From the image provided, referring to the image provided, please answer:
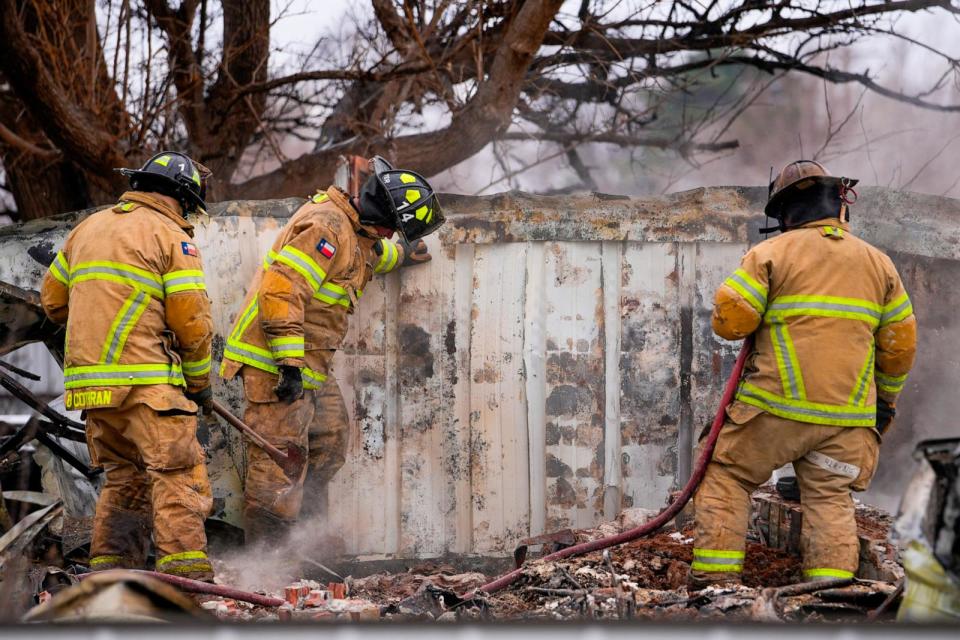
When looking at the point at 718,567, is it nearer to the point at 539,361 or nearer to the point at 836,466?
the point at 836,466

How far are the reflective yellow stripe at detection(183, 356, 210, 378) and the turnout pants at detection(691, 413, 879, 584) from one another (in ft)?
7.90

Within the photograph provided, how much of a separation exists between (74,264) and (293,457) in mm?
1492

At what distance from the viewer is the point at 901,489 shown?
6020 millimetres

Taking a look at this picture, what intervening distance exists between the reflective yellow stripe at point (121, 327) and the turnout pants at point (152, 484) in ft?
0.65

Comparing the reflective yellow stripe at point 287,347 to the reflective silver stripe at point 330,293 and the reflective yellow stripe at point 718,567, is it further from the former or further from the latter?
the reflective yellow stripe at point 718,567

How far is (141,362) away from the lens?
4523mm

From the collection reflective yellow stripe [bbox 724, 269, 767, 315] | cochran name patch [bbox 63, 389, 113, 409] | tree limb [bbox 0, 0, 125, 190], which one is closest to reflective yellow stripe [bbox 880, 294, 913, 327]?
reflective yellow stripe [bbox 724, 269, 767, 315]

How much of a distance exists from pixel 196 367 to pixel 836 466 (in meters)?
2.98

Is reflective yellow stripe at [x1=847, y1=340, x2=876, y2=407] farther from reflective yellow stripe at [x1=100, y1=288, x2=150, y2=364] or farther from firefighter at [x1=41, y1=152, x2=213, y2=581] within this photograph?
reflective yellow stripe at [x1=100, y1=288, x2=150, y2=364]

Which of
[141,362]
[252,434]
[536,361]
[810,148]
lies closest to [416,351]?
[536,361]

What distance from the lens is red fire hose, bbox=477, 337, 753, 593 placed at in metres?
4.46

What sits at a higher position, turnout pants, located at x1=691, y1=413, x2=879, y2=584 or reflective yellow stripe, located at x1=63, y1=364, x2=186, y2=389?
reflective yellow stripe, located at x1=63, y1=364, x2=186, y2=389

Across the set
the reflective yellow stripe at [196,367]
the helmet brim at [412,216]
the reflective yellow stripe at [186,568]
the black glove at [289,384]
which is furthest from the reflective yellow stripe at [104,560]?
the helmet brim at [412,216]

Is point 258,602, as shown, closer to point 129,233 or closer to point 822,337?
point 129,233
